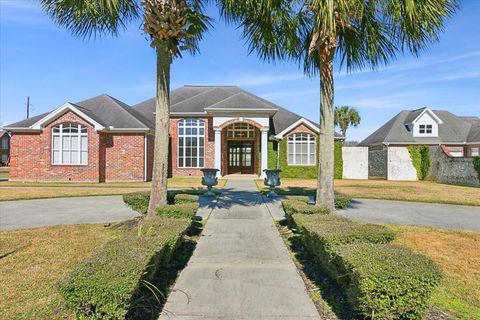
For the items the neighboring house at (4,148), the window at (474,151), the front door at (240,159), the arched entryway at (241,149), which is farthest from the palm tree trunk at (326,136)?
the neighboring house at (4,148)

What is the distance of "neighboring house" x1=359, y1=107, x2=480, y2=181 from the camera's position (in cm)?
2720

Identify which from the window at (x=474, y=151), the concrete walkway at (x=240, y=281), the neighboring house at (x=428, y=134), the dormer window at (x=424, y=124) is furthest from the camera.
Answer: the dormer window at (x=424, y=124)

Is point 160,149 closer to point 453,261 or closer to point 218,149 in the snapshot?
point 453,261

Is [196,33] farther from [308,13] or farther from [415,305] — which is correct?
[415,305]

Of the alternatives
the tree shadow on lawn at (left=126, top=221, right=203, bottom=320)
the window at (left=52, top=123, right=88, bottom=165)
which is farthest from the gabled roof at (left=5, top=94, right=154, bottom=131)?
the tree shadow on lawn at (left=126, top=221, right=203, bottom=320)

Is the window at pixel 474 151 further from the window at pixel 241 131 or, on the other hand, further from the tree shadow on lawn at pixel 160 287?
the tree shadow on lawn at pixel 160 287

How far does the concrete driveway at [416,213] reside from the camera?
9383mm

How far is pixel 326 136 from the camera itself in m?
8.31

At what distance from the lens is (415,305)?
310 cm

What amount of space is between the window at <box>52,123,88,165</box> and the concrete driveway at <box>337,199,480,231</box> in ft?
52.4

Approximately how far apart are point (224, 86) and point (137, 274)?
95.6 ft

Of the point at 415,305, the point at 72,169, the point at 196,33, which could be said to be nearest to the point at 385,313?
the point at 415,305

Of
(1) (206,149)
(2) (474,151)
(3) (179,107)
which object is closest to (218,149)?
(1) (206,149)

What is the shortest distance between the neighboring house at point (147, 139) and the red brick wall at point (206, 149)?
0.07 m
